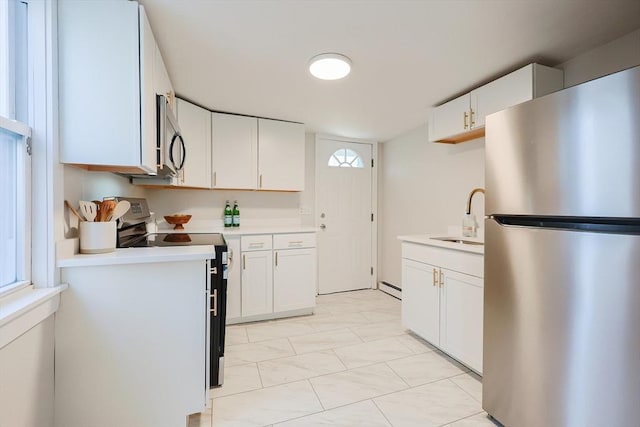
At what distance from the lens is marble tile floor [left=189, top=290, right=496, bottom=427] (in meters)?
1.58

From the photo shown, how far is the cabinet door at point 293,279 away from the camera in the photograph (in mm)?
2996

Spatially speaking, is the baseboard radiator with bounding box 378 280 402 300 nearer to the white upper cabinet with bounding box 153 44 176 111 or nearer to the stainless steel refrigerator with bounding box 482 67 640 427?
the stainless steel refrigerator with bounding box 482 67 640 427

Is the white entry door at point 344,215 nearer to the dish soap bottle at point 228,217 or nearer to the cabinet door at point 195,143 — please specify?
the dish soap bottle at point 228,217

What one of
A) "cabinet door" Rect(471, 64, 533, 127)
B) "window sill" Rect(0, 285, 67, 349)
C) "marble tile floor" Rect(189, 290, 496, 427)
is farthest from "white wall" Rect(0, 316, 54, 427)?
"cabinet door" Rect(471, 64, 533, 127)

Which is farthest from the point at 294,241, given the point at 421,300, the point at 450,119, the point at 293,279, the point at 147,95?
the point at 147,95

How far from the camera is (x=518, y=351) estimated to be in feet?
4.55

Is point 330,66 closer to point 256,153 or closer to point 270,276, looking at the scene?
point 256,153

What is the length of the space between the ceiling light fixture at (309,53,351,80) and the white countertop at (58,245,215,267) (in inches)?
53.0

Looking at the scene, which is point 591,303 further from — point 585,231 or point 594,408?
point 594,408

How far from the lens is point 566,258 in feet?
3.96

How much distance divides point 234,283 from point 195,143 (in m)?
1.37

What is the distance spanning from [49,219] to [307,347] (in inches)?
74.5

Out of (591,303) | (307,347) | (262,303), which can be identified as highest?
(591,303)

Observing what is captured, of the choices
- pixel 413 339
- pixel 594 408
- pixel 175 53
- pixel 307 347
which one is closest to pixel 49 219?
pixel 175 53
